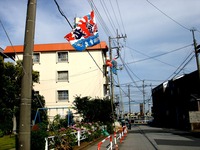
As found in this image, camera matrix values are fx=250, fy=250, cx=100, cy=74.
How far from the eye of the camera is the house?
123ft

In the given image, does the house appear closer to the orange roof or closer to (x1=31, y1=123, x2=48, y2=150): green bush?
the orange roof

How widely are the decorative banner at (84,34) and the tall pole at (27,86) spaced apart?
13.2ft

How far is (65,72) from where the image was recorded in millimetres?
38562

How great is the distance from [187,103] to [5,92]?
27.1 m

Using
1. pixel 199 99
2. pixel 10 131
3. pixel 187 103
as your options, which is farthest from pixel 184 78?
pixel 10 131

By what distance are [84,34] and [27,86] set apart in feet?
17.4

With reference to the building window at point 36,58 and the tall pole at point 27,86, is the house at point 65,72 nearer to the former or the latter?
the building window at point 36,58

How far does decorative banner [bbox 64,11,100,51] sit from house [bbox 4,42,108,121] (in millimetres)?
26555

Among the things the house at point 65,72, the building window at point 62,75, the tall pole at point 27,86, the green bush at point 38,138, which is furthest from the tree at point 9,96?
the tall pole at point 27,86

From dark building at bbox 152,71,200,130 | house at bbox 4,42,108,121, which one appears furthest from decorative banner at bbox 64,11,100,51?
dark building at bbox 152,71,200,130

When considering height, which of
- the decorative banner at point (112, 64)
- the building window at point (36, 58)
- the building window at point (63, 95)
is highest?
the building window at point (36, 58)

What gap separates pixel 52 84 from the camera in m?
37.8

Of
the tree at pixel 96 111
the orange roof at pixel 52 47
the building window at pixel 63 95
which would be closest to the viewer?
the tree at pixel 96 111

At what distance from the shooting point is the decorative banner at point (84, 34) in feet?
32.8
